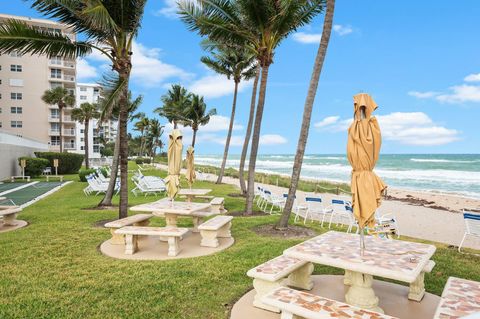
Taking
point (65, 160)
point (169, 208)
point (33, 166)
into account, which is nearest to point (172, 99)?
point (65, 160)

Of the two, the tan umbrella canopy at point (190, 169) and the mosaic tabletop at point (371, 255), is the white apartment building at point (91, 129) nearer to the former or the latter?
the tan umbrella canopy at point (190, 169)

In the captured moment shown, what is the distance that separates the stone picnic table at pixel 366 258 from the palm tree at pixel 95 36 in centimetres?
670

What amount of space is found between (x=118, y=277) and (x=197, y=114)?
2514cm

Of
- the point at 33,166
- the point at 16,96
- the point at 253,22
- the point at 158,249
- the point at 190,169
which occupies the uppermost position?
the point at 16,96

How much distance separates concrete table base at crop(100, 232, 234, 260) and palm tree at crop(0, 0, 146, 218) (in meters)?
2.06

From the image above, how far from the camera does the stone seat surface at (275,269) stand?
14.1 ft

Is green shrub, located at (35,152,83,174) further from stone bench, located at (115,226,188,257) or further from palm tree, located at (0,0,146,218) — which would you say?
stone bench, located at (115,226,188,257)

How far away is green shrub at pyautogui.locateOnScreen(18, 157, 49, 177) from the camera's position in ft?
89.6

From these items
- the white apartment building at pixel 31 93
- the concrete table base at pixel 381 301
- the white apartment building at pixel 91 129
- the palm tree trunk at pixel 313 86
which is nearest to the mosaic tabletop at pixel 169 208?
the palm tree trunk at pixel 313 86

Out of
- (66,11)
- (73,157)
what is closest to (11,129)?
(73,157)

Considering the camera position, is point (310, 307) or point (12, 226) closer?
point (310, 307)

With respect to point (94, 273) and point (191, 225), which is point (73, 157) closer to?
point (191, 225)

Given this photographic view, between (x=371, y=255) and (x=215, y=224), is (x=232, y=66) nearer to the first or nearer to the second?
(x=215, y=224)

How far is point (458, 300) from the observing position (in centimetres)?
365
